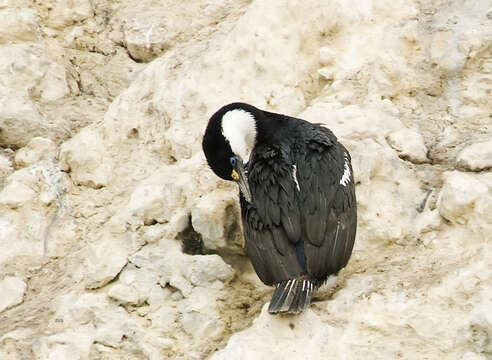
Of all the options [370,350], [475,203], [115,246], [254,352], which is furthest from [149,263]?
[475,203]

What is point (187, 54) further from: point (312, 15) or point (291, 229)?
point (291, 229)

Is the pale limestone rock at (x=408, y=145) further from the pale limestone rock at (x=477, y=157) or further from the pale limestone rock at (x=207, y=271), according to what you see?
the pale limestone rock at (x=207, y=271)

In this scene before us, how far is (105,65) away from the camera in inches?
312

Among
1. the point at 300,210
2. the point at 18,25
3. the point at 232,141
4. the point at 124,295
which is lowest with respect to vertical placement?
the point at 124,295

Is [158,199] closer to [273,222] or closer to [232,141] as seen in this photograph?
[232,141]

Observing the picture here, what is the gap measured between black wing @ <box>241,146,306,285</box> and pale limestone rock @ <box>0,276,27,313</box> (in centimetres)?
159

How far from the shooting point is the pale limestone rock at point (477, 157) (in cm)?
591

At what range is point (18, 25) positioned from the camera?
25.1ft

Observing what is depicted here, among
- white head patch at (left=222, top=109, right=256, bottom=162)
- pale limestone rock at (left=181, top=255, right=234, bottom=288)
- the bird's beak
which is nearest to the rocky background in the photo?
pale limestone rock at (left=181, top=255, right=234, bottom=288)

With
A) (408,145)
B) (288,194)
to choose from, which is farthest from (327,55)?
(288,194)

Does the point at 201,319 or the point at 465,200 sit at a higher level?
the point at 465,200

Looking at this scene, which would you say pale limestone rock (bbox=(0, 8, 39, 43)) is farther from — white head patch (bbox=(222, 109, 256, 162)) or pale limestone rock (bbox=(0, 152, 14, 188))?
white head patch (bbox=(222, 109, 256, 162))

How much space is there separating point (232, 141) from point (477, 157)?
162 centimetres

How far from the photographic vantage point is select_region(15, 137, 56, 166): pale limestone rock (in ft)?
22.9
